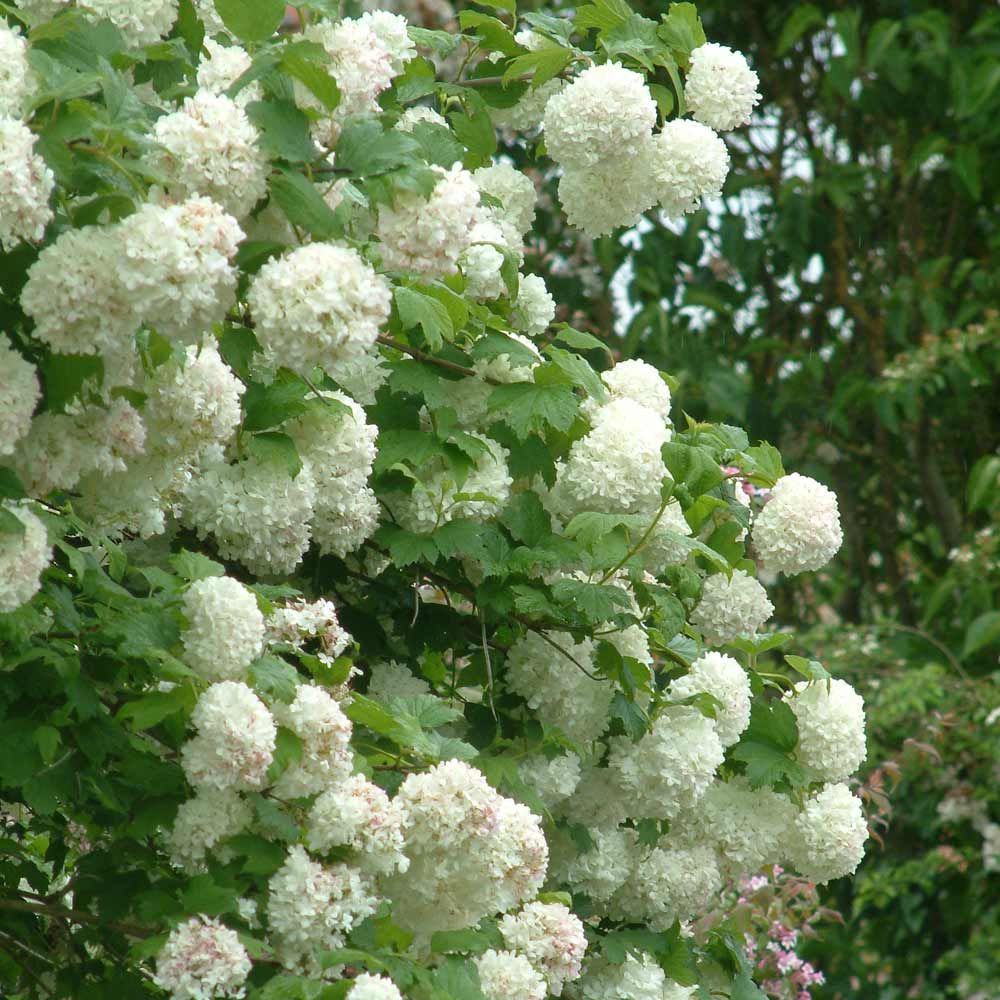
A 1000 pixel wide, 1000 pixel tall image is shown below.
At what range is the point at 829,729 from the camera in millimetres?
2605

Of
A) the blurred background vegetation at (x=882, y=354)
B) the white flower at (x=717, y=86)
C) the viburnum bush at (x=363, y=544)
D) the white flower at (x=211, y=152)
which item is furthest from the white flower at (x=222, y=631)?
the blurred background vegetation at (x=882, y=354)

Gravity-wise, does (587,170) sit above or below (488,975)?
above

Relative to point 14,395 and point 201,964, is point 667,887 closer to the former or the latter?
point 201,964

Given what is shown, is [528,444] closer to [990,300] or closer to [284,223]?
[284,223]

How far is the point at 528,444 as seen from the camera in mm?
2439

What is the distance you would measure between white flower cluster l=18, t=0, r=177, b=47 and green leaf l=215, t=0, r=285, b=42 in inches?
6.5

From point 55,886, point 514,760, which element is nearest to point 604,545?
point 514,760

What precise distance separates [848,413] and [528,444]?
12.8 feet

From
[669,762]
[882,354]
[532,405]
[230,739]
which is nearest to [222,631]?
[230,739]

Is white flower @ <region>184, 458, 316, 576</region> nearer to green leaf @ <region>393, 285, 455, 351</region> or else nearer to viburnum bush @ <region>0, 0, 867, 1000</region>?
viburnum bush @ <region>0, 0, 867, 1000</region>

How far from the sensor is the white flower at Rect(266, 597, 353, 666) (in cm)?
198

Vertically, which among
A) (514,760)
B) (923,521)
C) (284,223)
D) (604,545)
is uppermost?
(284,223)

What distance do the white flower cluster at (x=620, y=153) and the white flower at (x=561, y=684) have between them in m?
0.68

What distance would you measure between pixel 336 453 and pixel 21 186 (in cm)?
80
